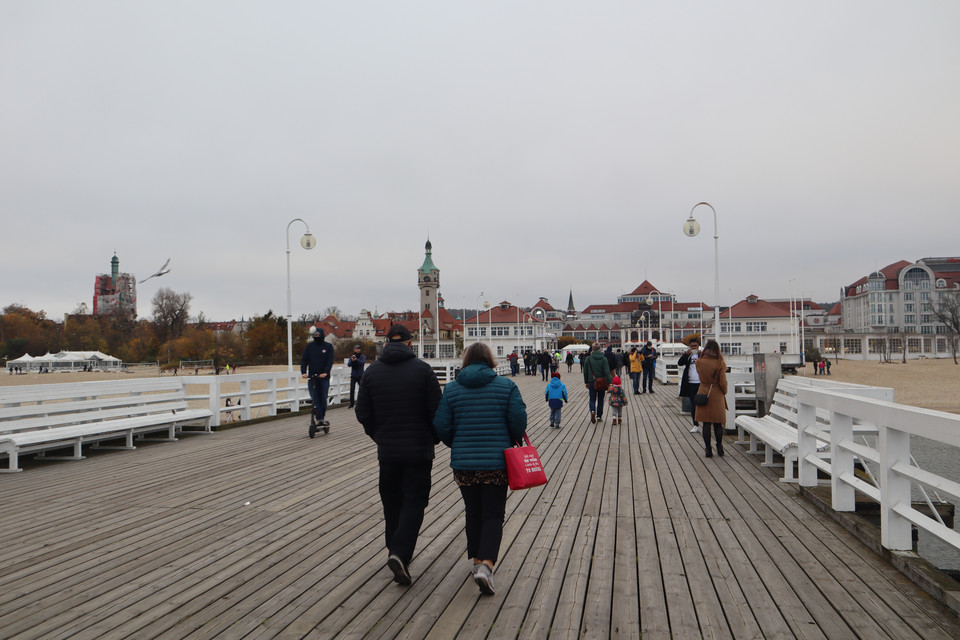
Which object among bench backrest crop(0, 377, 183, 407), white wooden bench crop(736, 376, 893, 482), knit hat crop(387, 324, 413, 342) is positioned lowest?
white wooden bench crop(736, 376, 893, 482)

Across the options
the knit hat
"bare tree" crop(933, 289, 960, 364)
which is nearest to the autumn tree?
the knit hat

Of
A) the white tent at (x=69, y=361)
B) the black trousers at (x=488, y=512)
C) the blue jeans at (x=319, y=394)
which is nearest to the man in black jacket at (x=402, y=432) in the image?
the black trousers at (x=488, y=512)

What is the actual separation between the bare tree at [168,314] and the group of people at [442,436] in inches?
3716

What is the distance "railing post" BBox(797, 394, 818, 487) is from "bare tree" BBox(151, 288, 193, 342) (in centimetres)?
9396

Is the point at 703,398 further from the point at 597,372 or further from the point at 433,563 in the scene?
the point at 433,563

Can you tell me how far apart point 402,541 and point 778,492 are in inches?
178

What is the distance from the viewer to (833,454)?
5535 millimetres

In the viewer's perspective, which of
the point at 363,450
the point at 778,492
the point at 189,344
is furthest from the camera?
the point at 189,344

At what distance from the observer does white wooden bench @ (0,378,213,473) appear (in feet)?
28.3

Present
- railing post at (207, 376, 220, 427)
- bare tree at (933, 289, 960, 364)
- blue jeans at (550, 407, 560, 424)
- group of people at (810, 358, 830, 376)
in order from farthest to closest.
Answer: bare tree at (933, 289, 960, 364), group of people at (810, 358, 830, 376), blue jeans at (550, 407, 560, 424), railing post at (207, 376, 220, 427)

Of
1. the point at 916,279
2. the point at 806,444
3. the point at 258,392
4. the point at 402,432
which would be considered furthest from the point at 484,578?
the point at 916,279

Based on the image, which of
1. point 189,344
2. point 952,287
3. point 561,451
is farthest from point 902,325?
point 561,451

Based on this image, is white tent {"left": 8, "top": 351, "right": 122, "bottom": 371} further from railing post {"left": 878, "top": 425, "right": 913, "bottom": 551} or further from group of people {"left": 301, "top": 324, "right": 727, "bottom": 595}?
railing post {"left": 878, "top": 425, "right": 913, "bottom": 551}

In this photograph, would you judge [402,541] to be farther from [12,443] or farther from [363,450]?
[12,443]
